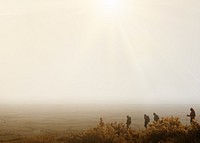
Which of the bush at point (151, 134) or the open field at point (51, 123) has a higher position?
the bush at point (151, 134)

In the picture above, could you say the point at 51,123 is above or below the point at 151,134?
below

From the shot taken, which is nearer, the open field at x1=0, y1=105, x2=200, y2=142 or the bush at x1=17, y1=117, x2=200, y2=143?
the bush at x1=17, y1=117, x2=200, y2=143

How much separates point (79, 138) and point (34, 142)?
4481 millimetres

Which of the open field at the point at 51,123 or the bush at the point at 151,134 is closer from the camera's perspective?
the bush at the point at 151,134

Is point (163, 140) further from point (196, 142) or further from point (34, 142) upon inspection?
point (34, 142)

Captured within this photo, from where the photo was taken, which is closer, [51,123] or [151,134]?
[151,134]

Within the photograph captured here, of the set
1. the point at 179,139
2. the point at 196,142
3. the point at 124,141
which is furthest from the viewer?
the point at 124,141

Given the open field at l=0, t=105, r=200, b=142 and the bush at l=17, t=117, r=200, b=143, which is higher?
the bush at l=17, t=117, r=200, b=143

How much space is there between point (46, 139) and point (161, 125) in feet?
32.0

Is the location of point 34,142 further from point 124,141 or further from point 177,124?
point 177,124

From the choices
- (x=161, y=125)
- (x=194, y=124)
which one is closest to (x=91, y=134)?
(x=161, y=125)

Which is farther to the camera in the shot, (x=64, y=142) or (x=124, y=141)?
(x=64, y=142)

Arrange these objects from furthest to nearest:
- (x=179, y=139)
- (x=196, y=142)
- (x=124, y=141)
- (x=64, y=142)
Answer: (x=64, y=142) < (x=124, y=141) < (x=179, y=139) < (x=196, y=142)

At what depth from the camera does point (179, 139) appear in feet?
→ 79.7
